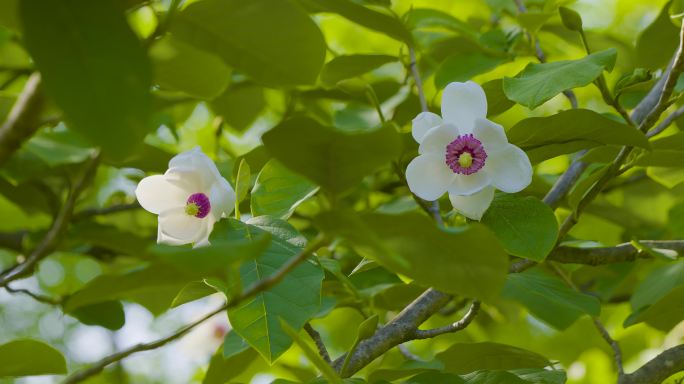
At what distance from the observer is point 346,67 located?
1.43 meters

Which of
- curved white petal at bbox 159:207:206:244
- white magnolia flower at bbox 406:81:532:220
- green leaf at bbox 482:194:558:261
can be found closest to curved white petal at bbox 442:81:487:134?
white magnolia flower at bbox 406:81:532:220

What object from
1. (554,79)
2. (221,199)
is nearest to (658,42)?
(554,79)

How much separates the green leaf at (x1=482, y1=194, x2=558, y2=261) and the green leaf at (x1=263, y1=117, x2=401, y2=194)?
372 millimetres

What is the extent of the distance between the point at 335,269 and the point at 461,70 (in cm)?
50

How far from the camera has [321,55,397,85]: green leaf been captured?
1419mm

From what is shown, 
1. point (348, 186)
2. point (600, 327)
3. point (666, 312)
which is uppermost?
point (348, 186)

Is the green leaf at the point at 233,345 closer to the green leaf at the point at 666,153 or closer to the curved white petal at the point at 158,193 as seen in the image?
the curved white petal at the point at 158,193

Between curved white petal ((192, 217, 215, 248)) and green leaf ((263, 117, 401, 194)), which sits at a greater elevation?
green leaf ((263, 117, 401, 194))

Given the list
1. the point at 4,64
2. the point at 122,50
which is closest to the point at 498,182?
the point at 122,50

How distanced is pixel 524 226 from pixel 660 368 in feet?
1.12

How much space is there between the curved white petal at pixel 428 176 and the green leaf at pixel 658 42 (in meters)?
0.51

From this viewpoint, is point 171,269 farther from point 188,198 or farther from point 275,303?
point 188,198

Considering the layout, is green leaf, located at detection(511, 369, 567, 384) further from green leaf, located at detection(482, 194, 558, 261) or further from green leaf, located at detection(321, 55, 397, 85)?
green leaf, located at detection(321, 55, 397, 85)

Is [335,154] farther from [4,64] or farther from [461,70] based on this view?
[4,64]
